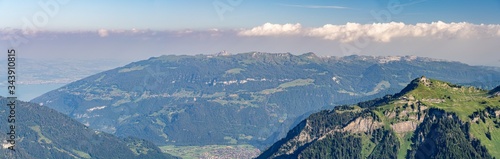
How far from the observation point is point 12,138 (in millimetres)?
140500

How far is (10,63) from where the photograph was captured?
144 metres

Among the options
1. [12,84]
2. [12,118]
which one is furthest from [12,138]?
[12,84]

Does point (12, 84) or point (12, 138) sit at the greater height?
point (12, 84)

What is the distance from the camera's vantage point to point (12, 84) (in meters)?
136

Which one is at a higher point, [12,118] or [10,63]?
[10,63]

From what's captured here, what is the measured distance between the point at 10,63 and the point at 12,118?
13193 mm

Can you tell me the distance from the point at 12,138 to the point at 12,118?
4.62m

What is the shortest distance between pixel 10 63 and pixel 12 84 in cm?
908

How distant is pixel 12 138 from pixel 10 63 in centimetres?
1752

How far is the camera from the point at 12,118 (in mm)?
140000

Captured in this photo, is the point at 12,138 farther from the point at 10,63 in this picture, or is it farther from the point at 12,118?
the point at 10,63

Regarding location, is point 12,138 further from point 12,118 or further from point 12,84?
point 12,84

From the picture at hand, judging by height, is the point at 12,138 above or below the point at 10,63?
below
